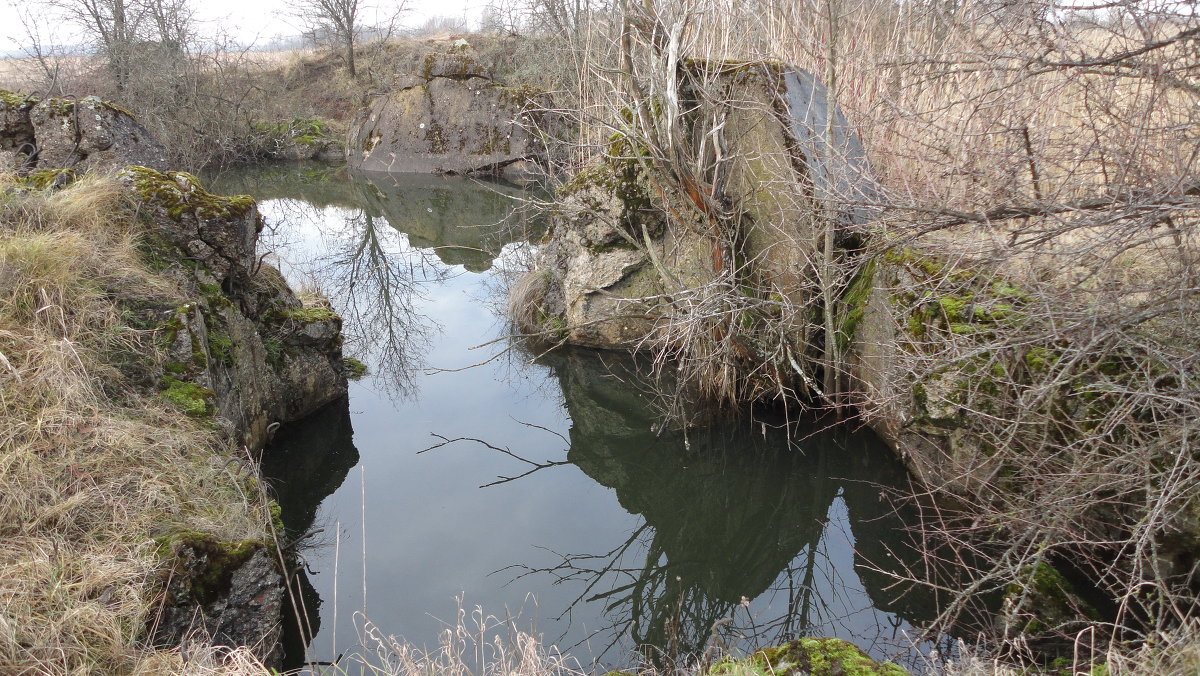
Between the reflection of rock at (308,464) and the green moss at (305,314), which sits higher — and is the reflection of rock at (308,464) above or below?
below

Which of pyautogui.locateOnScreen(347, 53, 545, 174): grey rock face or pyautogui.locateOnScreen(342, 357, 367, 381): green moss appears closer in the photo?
pyautogui.locateOnScreen(342, 357, 367, 381): green moss

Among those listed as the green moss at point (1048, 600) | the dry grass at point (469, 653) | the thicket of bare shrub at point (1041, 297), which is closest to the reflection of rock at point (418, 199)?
the thicket of bare shrub at point (1041, 297)

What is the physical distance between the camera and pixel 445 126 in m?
19.5

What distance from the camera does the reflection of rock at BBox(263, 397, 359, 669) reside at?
4.90 metres

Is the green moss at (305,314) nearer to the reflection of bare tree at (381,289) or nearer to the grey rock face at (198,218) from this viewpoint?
the grey rock face at (198,218)

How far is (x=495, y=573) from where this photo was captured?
439 cm

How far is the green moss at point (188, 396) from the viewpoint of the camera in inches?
163

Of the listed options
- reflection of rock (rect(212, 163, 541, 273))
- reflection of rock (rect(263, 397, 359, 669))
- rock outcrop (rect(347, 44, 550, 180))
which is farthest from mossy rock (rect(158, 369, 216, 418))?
rock outcrop (rect(347, 44, 550, 180))

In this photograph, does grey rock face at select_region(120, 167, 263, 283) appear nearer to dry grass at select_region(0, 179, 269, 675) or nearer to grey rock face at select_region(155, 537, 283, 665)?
dry grass at select_region(0, 179, 269, 675)

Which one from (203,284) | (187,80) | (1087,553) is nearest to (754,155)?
(1087,553)

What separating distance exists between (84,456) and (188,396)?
788mm

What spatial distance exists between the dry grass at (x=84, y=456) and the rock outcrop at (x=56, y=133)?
1.31 meters

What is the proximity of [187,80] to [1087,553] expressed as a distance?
72.9ft

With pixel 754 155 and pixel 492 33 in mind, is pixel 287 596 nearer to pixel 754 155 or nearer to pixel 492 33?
pixel 754 155
